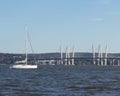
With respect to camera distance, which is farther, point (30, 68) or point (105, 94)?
point (30, 68)

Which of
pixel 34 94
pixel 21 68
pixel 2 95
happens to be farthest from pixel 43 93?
pixel 21 68

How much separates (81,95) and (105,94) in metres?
3.25

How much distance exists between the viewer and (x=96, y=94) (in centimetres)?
5969

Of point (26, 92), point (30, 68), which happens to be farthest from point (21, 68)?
point (26, 92)

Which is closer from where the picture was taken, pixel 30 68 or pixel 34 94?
pixel 34 94

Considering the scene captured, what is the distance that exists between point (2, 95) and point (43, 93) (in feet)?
18.8

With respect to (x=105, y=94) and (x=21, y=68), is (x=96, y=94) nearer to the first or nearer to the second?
(x=105, y=94)

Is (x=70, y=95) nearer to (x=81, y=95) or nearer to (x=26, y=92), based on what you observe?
(x=81, y=95)

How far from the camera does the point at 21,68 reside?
19800 cm

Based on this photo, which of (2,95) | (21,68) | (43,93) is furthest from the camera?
(21,68)

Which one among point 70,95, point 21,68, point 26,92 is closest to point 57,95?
point 70,95

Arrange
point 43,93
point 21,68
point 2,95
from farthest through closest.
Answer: point 21,68, point 43,93, point 2,95

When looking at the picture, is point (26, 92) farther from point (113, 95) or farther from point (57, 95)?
point (113, 95)

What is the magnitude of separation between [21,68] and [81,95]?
462ft
